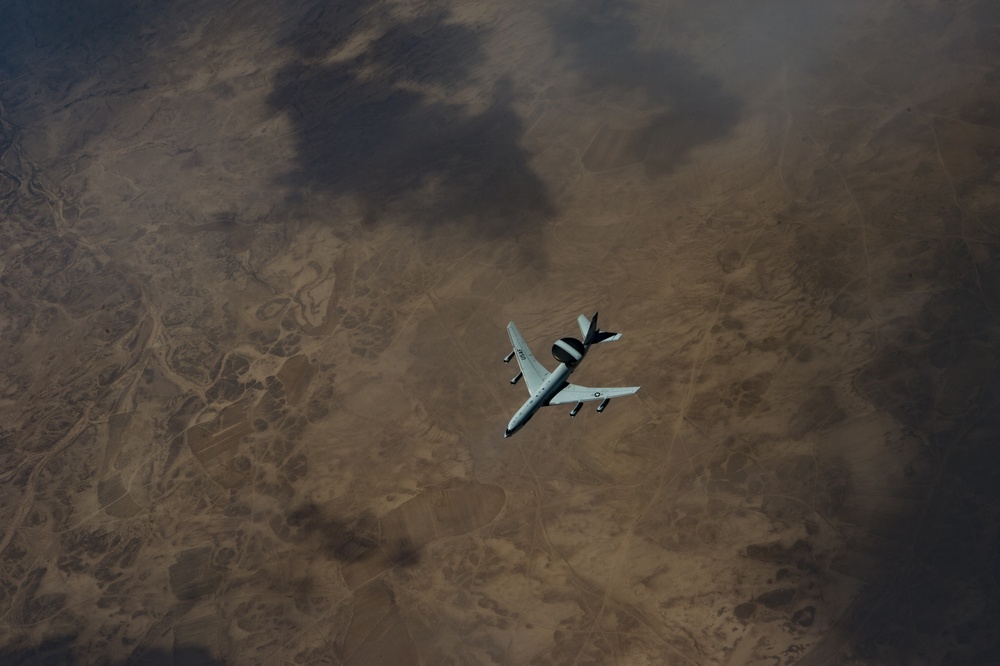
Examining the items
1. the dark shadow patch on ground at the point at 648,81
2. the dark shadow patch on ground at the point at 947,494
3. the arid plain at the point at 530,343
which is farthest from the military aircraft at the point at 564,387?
the dark shadow patch on ground at the point at 648,81

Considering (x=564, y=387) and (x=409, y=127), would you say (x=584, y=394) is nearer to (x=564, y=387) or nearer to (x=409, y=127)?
(x=564, y=387)

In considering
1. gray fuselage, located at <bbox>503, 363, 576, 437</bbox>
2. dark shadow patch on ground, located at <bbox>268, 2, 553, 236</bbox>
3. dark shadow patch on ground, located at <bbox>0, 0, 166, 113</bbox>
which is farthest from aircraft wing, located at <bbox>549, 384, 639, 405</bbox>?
dark shadow patch on ground, located at <bbox>0, 0, 166, 113</bbox>

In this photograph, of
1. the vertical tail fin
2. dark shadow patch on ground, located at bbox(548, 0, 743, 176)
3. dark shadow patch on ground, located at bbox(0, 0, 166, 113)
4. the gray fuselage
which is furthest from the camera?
dark shadow patch on ground, located at bbox(0, 0, 166, 113)

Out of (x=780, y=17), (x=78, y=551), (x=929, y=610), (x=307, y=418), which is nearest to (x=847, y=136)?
(x=780, y=17)

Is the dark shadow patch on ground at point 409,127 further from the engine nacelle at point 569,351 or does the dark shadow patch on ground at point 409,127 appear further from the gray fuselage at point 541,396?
the gray fuselage at point 541,396

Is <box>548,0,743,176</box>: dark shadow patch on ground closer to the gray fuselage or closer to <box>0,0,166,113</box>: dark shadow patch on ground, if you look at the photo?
the gray fuselage

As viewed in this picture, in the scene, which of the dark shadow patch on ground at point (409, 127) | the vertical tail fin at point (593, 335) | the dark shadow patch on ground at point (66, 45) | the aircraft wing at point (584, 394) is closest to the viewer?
the aircraft wing at point (584, 394)

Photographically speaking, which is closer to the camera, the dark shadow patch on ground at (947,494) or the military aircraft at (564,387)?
the dark shadow patch on ground at (947,494)
